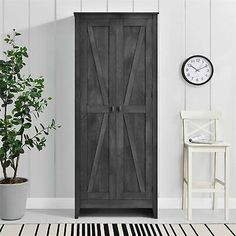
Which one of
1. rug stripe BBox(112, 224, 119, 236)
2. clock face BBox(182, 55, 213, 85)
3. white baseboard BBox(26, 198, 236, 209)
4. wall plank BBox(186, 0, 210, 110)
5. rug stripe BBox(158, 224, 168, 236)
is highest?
wall plank BBox(186, 0, 210, 110)

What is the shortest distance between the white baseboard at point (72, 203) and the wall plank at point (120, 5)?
202 cm

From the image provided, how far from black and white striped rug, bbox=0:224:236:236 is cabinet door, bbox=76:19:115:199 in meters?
0.44

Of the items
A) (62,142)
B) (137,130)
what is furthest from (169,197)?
(62,142)

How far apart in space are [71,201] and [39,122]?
0.89m

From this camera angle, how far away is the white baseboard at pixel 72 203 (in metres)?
5.44

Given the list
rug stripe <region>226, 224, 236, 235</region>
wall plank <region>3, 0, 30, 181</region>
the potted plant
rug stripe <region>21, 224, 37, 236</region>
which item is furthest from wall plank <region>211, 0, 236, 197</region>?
rug stripe <region>21, 224, 37, 236</region>

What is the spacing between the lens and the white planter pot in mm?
4855

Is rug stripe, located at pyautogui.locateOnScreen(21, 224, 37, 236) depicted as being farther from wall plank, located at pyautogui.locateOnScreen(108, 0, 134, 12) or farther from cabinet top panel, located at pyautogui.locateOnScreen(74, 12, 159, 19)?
wall plank, located at pyautogui.locateOnScreen(108, 0, 134, 12)

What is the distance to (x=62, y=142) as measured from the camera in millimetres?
5445

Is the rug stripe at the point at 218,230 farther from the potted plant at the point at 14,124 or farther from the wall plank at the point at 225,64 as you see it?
the potted plant at the point at 14,124

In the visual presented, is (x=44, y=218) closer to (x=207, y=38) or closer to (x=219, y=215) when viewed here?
(x=219, y=215)

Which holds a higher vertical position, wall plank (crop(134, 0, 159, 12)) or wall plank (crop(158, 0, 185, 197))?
wall plank (crop(134, 0, 159, 12))

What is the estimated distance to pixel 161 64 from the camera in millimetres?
5430

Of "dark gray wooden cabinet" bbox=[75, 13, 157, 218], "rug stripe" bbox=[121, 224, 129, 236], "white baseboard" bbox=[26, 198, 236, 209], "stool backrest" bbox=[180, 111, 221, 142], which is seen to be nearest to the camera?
"rug stripe" bbox=[121, 224, 129, 236]
